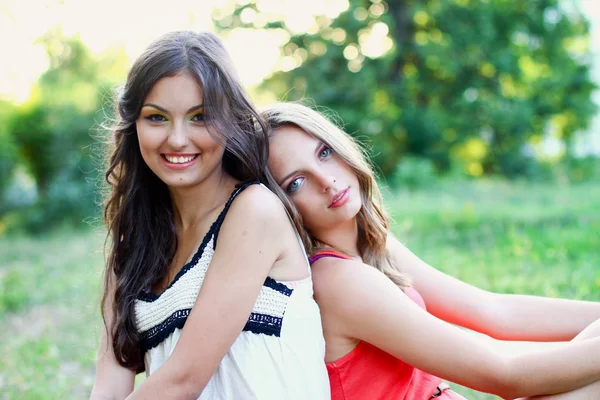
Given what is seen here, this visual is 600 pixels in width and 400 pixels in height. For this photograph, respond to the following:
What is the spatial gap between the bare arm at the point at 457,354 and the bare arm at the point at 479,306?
602mm

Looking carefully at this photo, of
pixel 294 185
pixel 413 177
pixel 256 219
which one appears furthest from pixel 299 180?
pixel 413 177

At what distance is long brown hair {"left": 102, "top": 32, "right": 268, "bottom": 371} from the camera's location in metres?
2.19

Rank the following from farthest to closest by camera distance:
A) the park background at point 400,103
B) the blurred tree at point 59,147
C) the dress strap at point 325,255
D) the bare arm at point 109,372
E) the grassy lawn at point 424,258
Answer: the blurred tree at point 59,147 → the park background at point 400,103 → the grassy lawn at point 424,258 → the bare arm at point 109,372 → the dress strap at point 325,255

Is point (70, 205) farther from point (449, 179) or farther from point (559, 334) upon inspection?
point (559, 334)

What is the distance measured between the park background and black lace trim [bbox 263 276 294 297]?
18.1ft

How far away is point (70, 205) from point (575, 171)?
1304 cm

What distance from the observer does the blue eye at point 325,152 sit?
2.35 m

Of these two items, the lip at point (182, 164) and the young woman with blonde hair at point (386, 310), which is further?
the lip at point (182, 164)

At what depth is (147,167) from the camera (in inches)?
98.0

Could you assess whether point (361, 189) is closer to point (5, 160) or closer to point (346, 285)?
point (346, 285)

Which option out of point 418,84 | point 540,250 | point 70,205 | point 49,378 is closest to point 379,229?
point 49,378

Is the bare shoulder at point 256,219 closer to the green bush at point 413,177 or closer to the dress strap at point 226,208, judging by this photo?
the dress strap at point 226,208

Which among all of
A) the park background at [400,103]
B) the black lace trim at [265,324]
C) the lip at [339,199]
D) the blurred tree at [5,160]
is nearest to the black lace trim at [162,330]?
the black lace trim at [265,324]

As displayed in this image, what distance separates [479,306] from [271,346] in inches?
40.7
